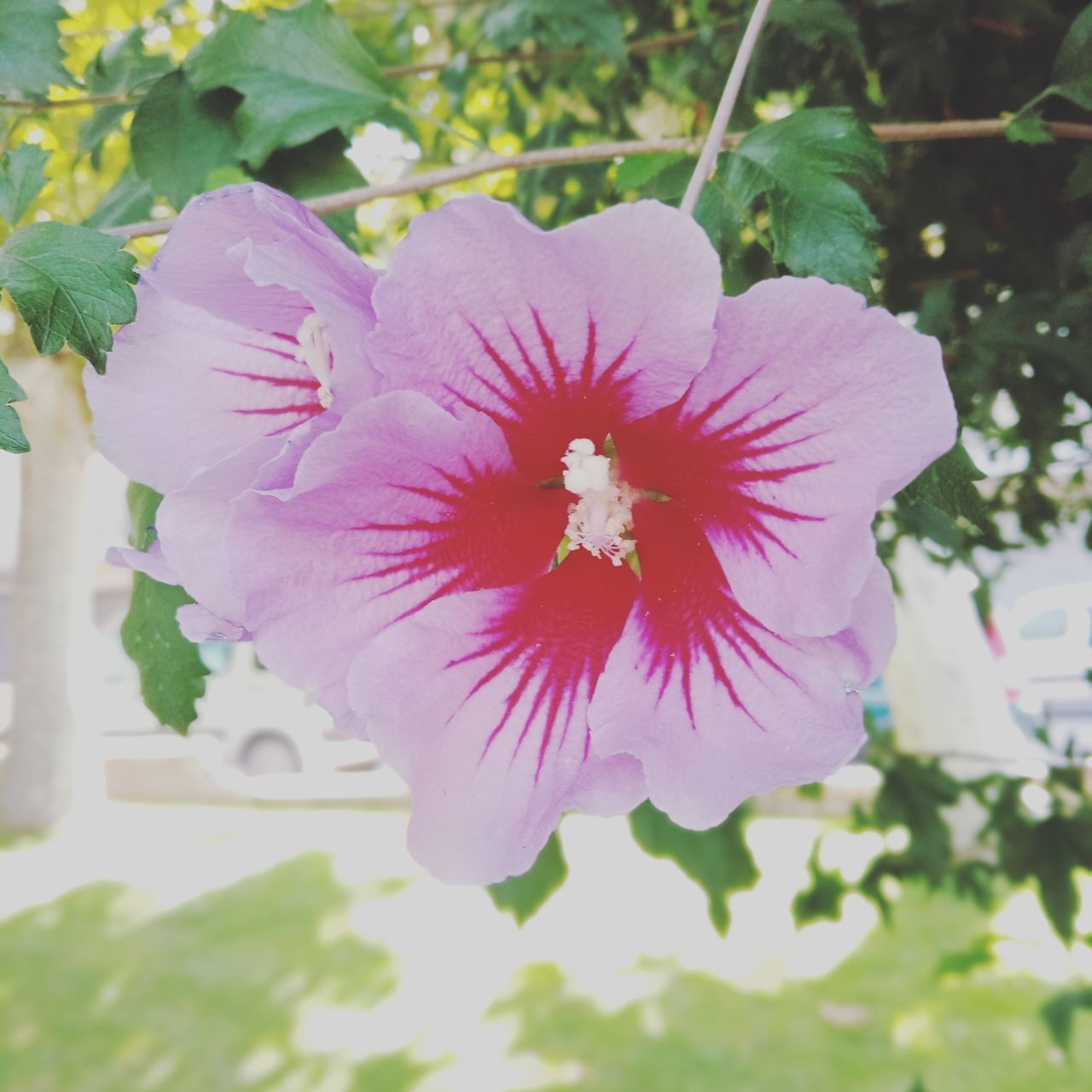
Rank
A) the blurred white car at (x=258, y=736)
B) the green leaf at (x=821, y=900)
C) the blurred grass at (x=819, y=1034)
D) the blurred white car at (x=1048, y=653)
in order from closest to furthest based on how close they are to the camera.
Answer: the green leaf at (x=821, y=900)
the blurred grass at (x=819, y=1034)
the blurred white car at (x=1048, y=653)
the blurred white car at (x=258, y=736)

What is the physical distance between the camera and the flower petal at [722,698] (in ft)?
1.31

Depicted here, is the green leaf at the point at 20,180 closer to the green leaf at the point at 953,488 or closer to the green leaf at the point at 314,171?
the green leaf at the point at 314,171

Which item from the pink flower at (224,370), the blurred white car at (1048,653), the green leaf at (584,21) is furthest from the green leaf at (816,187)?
the blurred white car at (1048,653)

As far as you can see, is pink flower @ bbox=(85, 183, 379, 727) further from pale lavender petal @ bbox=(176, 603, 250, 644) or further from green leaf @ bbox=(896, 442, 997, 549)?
Answer: green leaf @ bbox=(896, 442, 997, 549)

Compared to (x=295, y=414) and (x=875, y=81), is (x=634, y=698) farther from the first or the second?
(x=875, y=81)

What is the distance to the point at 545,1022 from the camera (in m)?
3.24

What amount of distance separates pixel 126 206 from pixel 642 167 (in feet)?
1.20

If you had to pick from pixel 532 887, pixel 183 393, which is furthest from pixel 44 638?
pixel 183 393

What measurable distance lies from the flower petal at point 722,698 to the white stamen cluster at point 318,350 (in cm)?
A: 16

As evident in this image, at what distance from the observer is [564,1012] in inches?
130

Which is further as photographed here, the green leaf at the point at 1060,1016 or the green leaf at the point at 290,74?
the green leaf at the point at 1060,1016

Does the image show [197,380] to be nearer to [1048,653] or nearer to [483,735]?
[483,735]

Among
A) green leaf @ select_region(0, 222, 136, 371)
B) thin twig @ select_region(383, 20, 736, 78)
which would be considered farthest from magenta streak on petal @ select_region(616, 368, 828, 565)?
thin twig @ select_region(383, 20, 736, 78)

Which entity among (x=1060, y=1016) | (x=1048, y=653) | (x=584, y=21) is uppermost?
(x=584, y=21)
